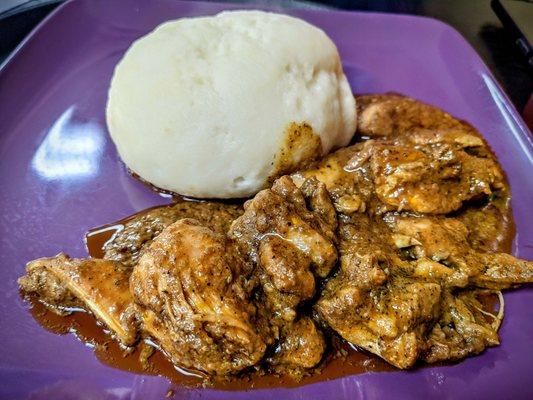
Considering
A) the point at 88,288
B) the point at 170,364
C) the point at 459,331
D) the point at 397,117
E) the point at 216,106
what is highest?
the point at 216,106

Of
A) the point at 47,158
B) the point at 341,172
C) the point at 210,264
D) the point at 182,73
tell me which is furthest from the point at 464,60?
the point at 47,158

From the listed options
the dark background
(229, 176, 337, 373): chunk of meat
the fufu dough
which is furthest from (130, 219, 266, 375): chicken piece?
the dark background

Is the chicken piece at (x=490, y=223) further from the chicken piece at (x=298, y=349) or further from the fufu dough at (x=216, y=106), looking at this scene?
the chicken piece at (x=298, y=349)

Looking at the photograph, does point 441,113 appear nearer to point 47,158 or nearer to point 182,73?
point 182,73

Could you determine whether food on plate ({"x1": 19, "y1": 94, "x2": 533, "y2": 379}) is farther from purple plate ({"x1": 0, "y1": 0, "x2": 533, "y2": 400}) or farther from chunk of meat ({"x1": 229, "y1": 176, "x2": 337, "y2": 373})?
purple plate ({"x1": 0, "y1": 0, "x2": 533, "y2": 400})

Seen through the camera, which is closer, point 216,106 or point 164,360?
point 164,360

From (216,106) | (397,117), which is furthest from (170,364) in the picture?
A: (397,117)

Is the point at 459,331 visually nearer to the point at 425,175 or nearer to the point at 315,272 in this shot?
the point at 315,272
